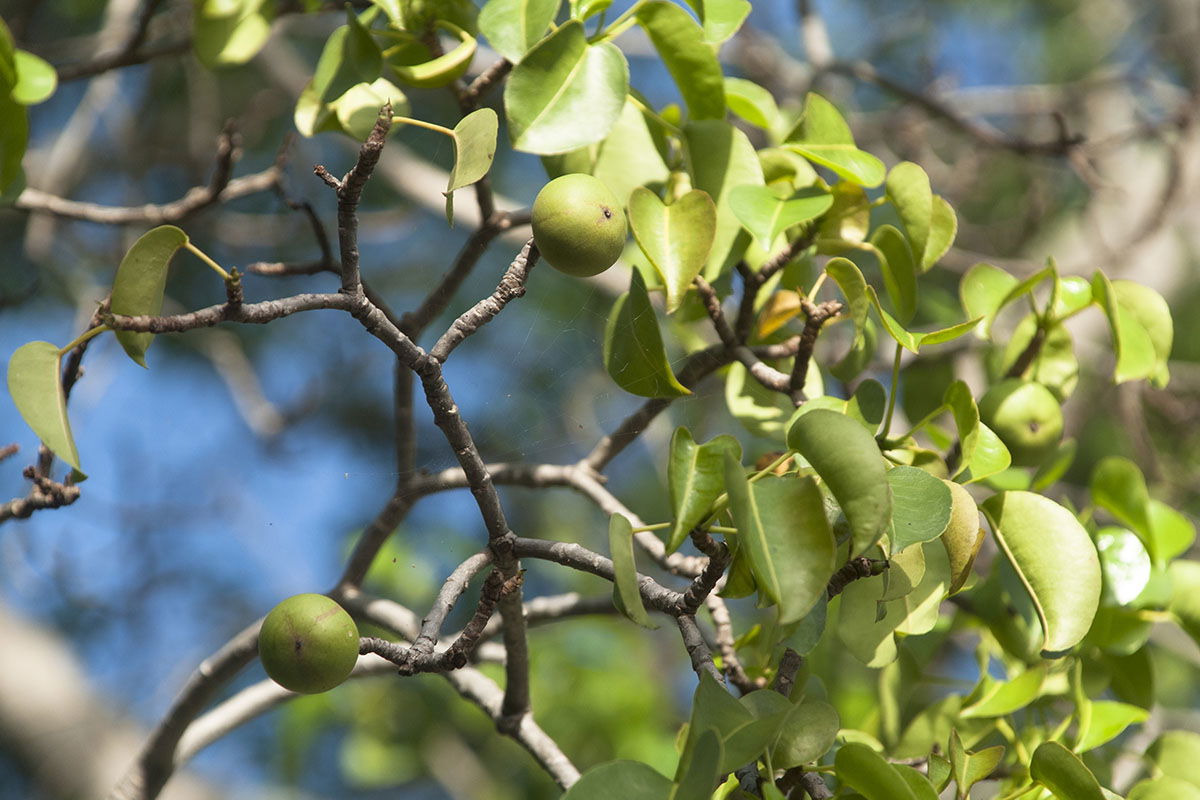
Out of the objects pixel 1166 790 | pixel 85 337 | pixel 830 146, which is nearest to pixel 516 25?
pixel 830 146

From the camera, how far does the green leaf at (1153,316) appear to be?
3.20 feet

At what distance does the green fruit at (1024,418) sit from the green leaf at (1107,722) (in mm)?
229

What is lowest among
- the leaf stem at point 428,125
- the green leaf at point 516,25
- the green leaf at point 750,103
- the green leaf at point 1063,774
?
the green leaf at point 1063,774

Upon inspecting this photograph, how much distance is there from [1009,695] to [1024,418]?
25 centimetres

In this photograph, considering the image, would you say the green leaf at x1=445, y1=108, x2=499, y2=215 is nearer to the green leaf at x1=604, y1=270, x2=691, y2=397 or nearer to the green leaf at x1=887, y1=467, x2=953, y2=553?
the green leaf at x1=604, y1=270, x2=691, y2=397

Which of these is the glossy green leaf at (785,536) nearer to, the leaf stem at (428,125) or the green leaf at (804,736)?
the green leaf at (804,736)

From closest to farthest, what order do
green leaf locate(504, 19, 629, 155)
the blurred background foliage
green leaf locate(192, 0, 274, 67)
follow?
1. green leaf locate(504, 19, 629, 155)
2. green leaf locate(192, 0, 274, 67)
3. the blurred background foliage

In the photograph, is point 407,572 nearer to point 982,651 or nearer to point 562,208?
point 982,651

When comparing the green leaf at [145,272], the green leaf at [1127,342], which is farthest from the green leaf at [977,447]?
the green leaf at [145,272]

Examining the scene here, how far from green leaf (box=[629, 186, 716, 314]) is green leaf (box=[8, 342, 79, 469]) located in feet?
1.36

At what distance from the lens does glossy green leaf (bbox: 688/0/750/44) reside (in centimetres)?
87

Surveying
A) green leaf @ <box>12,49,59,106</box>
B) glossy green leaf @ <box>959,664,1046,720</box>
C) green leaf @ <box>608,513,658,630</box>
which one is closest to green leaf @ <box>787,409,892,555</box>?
green leaf @ <box>608,513,658,630</box>

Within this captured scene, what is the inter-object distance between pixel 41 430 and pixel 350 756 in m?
1.76

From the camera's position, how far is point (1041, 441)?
0.91 m
